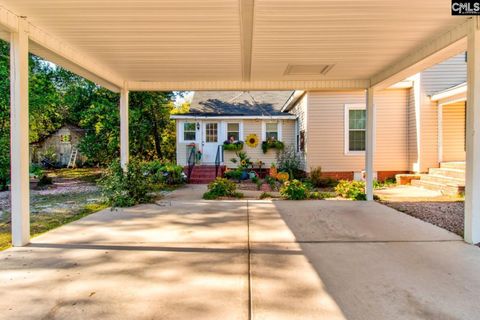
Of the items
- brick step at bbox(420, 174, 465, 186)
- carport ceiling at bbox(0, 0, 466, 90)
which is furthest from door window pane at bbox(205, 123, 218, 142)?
brick step at bbox(420, 174, 465, 186)

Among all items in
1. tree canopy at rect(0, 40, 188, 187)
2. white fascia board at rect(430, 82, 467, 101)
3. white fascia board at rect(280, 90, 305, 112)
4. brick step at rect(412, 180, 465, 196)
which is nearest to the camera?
brick step at rect(412, 180, 465, 196)

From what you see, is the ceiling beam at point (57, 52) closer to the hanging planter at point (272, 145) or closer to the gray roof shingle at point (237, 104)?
the gray roof shingle at point (237, 104)

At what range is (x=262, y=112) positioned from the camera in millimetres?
14219

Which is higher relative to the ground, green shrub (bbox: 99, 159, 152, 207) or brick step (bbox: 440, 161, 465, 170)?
brick step (bbox: 440, 161, 465, 170)

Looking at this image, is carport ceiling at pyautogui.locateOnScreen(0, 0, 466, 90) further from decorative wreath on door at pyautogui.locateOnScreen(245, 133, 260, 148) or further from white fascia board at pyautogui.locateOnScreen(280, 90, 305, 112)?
decorative wreath on door at pyautogui.locateOnScreen(245, 133, 260, 148)

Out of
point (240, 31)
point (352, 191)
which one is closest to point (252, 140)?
point (352, 191)

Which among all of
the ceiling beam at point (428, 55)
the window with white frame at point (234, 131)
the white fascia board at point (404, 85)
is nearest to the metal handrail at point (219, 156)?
the window with white frame at point (234, 131)

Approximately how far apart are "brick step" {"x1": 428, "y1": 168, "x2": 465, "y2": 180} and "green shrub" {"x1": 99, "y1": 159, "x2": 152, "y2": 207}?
8.36 m

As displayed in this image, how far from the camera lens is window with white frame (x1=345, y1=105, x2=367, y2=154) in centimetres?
1152

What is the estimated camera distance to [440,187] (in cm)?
877

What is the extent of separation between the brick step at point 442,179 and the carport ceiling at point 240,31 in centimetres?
421

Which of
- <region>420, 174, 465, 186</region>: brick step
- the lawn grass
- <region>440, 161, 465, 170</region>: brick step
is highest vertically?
<region>440, 161, 465, 170</region>: brick step

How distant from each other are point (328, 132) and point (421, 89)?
130 inches

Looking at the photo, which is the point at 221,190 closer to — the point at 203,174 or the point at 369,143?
the point at 369,143
